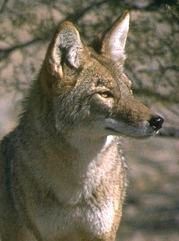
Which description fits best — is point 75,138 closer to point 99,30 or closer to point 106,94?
point 106,94

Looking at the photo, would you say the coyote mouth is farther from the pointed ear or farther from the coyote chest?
the pointed ear

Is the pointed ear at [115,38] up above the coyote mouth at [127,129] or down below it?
above

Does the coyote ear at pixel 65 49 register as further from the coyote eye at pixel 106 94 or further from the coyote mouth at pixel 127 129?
the coyote mouth at pixel 127 129

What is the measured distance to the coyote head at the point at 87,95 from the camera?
5.83m

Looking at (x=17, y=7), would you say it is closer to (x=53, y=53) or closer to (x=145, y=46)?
(x=145, y=46)

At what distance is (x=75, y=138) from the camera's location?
597cm

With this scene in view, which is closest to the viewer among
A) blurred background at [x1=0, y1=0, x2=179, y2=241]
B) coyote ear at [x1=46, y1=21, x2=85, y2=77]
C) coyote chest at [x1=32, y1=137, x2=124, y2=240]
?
coyote ear at [x1=46, y1=21, x2=85, y2=77]

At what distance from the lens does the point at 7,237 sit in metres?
6.85

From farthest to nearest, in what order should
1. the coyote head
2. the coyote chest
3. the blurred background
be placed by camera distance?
1. the blurred background
2. the coyote chest
3. the coyote head

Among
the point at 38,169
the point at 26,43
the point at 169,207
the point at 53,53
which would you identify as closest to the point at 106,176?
the point at 38,169

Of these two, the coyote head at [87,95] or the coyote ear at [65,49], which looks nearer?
the coyote ear at [65,49]

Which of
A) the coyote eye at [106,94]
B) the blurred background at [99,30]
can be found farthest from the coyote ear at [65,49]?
the blurred background at [99,30]

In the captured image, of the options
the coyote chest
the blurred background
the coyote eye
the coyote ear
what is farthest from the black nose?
the blurred background

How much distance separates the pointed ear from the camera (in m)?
6.24
